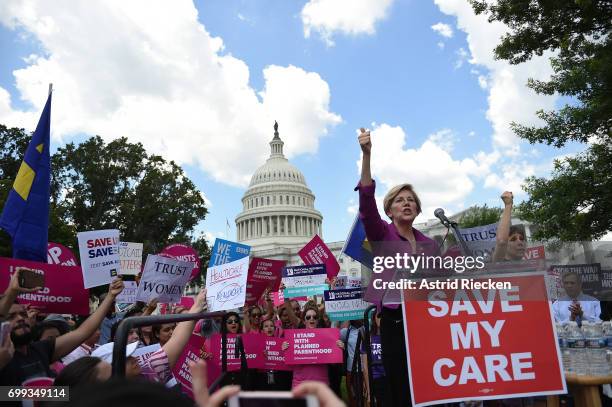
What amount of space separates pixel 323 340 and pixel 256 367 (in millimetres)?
1177

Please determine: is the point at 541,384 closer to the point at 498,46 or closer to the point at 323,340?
the point at 323,340

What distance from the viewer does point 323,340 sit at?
665 cm

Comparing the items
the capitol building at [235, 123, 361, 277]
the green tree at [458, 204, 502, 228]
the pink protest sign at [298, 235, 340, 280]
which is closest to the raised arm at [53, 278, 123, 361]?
the pink protest sign at [298, 235, 340, 280]

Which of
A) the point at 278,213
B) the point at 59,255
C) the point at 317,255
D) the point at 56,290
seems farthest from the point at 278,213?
the point at 56,290

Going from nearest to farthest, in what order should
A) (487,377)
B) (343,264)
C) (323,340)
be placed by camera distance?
1. (487,377)
2. (323,340)
3. (343,264)

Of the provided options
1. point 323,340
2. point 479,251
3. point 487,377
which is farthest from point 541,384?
point 323,340

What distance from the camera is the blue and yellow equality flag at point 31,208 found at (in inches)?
242

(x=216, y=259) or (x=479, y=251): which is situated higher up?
(x=216, y=259)

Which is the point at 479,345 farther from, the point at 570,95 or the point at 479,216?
the point at 479,216

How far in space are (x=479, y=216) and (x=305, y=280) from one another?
47.9 meters

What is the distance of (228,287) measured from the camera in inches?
221

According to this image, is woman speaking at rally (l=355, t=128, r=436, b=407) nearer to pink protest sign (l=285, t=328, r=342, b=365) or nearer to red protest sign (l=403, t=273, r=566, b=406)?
red protest sign (l=403, t=273, r=566, b=406)

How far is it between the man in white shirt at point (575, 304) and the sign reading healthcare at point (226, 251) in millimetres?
5068

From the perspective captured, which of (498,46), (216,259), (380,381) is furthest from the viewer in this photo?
(498,46)
